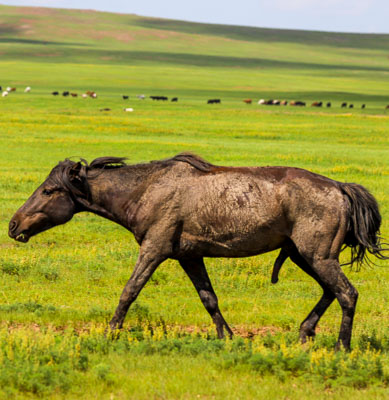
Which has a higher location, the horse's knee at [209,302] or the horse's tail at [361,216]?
the horse's tail at [361,216]

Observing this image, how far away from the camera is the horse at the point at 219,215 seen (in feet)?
26.9

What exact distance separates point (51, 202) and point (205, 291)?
2.11 m

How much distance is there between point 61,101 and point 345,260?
62126 mm

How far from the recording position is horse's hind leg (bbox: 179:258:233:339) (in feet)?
28.5

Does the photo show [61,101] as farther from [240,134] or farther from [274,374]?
[274,374]

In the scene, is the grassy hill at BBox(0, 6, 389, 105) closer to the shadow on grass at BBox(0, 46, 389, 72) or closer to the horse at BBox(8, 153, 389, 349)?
the shadow on grass at BBox(0, 46, 389, 72)

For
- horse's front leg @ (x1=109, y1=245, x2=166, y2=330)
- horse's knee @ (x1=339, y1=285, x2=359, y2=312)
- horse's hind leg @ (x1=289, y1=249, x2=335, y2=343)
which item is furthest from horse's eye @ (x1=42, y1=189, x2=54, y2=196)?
horse's knee @ (x1=339, y1=285, x2=359, y2=312)

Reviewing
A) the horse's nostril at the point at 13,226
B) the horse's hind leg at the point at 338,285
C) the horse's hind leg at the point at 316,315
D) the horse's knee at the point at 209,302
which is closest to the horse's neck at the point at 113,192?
the horse's nostril at the point at 13,226

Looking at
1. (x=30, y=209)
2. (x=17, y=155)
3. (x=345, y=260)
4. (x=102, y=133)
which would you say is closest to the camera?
(x=30, y=209)

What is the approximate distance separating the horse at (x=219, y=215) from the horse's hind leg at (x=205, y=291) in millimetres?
12

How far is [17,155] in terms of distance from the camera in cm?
3114

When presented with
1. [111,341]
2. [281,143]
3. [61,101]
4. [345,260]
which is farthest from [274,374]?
[61,101]

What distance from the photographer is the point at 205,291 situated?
344 inches

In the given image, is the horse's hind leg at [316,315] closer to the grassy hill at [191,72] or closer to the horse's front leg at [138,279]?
the horse's front leg at [138,279]
